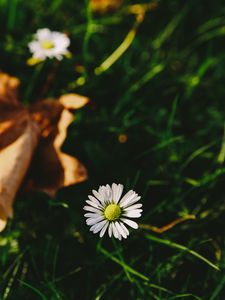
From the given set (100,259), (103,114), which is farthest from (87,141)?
(100,259)

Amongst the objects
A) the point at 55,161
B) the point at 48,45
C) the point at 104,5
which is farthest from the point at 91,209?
the point at 104,5

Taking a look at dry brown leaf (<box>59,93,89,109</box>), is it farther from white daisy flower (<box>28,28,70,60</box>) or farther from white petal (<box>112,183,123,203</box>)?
white petal (<box>112,183,123,203</box>)

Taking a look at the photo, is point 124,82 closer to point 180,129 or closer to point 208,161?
point 180,129

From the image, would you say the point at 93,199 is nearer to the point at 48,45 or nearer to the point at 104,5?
the point at 48,45

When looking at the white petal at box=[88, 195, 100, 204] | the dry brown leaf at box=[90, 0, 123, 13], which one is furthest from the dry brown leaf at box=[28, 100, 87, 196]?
the dry brown leaf at box=[90, 0, 123, 13]

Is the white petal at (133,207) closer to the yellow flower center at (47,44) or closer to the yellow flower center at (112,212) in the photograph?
the yellow flower center at (112,212)

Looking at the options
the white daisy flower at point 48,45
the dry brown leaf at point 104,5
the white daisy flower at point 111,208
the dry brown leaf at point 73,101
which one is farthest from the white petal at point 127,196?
the dry brown leaf at point 104,5
